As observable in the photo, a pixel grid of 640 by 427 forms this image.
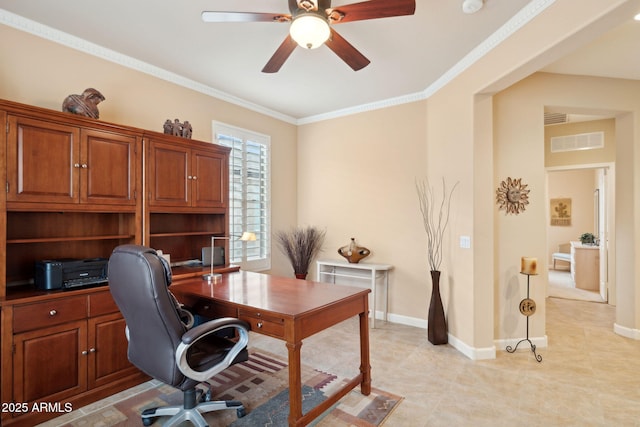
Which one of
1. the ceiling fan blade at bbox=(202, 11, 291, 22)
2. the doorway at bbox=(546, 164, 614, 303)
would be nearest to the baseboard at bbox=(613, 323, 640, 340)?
the doorway at bbox=(546, 164, 614, 303)

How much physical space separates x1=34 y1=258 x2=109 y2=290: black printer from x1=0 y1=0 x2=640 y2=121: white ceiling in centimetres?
189

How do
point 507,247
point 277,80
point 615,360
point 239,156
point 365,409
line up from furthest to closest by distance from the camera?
point 239,156, point 277,80, point 507,247, point 615,360, point 365,409

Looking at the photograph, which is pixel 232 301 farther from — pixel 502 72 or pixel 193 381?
pixel 502 72

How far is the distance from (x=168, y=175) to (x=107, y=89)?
0.97 metres

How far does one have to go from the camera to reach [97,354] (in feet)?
8.18

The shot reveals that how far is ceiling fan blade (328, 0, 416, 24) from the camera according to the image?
72.4 inches

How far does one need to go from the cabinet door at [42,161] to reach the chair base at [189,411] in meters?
1.67

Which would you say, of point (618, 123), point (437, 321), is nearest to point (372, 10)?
point (437, 321)

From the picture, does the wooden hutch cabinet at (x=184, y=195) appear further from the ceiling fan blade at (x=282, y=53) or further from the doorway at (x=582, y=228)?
the doorway at (x=582, y=228)

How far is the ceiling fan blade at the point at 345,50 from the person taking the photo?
2181 millimetres

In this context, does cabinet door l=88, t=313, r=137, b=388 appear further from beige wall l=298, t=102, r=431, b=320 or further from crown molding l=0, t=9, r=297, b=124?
beige wall l=298, t=102, r=431, b=320

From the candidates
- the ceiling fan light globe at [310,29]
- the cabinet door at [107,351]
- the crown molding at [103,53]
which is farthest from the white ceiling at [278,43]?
the cabinet door at [107,351]

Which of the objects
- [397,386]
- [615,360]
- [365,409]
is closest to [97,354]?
[365,409]

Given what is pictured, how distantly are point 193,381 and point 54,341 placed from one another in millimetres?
1167
